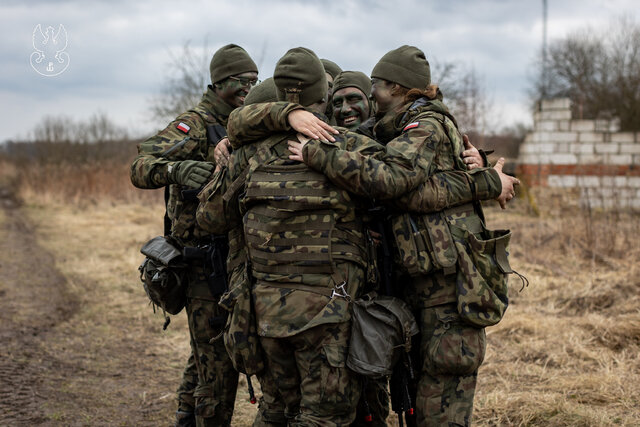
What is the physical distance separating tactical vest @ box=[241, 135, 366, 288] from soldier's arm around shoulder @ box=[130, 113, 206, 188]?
2.93 ft

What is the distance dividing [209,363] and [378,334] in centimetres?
122

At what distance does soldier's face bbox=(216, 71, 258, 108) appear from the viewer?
11.8 ft

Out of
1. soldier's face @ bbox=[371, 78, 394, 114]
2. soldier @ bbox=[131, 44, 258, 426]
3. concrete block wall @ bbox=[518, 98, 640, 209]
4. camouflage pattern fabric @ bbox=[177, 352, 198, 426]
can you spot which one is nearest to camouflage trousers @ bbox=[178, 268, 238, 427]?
soldier @ bbox=[131, 44, 258, 426]

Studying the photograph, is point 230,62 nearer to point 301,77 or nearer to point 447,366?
point 301,77

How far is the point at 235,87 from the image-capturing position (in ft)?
11.8

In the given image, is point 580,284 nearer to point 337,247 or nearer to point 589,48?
point 337,247

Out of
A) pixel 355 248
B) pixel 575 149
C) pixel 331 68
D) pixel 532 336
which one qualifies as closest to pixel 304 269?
pixel 355 248

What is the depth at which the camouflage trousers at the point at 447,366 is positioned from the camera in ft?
8.89

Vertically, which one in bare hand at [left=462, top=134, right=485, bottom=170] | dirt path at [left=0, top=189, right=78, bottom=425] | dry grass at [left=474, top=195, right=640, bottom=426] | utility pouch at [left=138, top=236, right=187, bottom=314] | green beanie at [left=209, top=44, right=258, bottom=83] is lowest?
dirt path at [left=0, top=189, right=78, bottom=425]

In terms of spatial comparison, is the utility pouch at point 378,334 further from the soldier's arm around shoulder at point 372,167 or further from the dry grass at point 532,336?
the dry grass at point 532,336

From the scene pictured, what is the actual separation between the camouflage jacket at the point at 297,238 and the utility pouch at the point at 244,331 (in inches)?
2.4

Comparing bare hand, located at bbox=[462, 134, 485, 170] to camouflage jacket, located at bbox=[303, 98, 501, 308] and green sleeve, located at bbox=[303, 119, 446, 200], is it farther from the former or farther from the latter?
green sleeve, located at bbox=[303, 119, 446, 200]

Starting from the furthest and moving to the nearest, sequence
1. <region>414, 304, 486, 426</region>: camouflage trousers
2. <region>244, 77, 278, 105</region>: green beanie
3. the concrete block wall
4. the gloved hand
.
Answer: the concrete block wall
the gloved hand
<region>244, 77, 278, 105</region>: green beanie
<region>414, 304, 486, 426</region>: camouflage trousers

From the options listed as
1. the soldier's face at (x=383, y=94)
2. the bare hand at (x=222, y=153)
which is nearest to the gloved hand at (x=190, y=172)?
the bare hand at (x=222, y=153)
